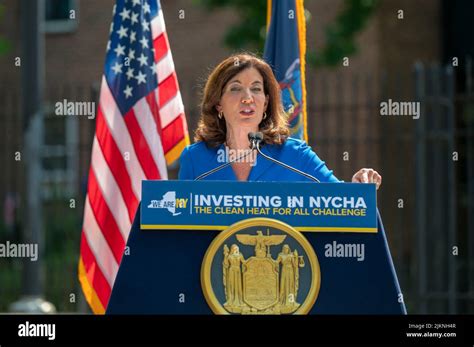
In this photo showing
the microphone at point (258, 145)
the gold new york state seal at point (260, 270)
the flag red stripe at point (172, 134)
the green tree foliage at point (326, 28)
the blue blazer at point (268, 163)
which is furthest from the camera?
the green tree foliage at point (326, 28)

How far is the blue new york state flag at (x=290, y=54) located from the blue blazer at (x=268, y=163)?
188 centimetres

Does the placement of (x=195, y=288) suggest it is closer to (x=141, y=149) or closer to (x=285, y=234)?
(x=285, y=234)

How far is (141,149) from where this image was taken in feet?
20.1

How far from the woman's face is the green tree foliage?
932cm

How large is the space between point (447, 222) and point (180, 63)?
7.87 m

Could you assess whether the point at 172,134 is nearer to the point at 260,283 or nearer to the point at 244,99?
the point at 244,99

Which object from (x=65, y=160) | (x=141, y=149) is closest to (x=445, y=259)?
(x=141, y=149)

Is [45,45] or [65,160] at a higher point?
[45,45]

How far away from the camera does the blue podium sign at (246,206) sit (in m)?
3.31

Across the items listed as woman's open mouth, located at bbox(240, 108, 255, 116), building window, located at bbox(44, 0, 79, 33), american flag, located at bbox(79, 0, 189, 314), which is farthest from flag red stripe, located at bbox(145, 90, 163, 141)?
building window, located at bbox(44, 0, 79, 33)
